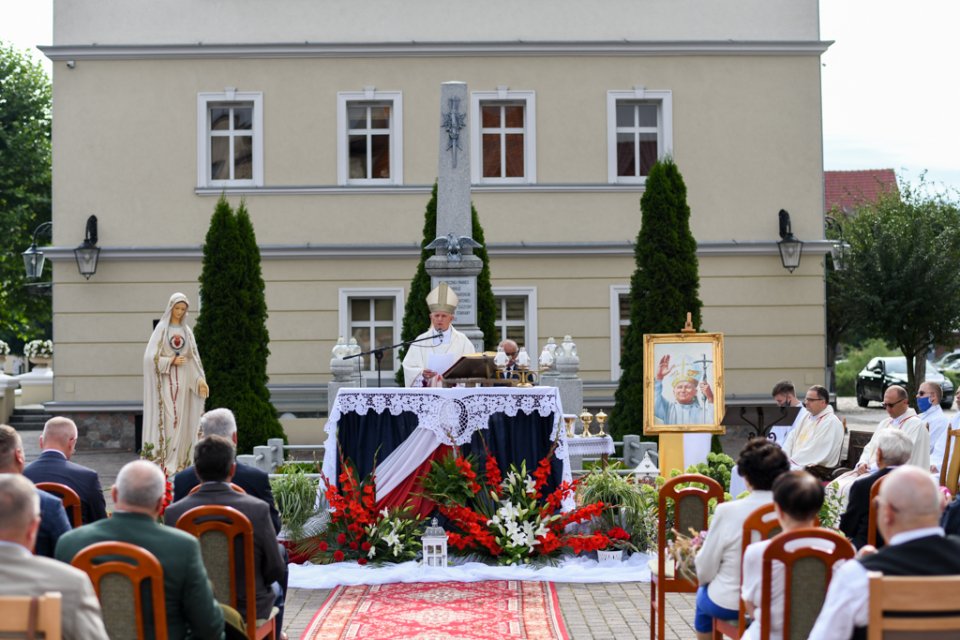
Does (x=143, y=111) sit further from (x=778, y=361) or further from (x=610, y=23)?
(x=778, y=361)

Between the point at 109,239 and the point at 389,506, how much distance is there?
12.4m

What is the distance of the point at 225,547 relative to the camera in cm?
595

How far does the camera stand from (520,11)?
21.5m

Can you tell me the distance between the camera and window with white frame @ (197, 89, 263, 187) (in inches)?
838

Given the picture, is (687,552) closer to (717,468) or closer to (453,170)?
(717,468)

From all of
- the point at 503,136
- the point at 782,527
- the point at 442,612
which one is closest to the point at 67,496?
the point at 442,612

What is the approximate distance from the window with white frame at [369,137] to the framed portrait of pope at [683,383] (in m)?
8.84

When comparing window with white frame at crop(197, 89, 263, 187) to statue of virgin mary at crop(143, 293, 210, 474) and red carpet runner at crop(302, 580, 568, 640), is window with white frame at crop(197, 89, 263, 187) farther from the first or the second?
red carpet runner at crop(302, 580, 568, 640)

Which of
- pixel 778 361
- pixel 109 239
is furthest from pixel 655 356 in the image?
pixel 109 239

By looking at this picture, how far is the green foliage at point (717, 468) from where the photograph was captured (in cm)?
1174

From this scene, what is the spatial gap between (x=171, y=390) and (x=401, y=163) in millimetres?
7938

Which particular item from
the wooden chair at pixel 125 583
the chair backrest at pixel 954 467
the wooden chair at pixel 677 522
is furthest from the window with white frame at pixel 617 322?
the wooden chair at pixel 125 583

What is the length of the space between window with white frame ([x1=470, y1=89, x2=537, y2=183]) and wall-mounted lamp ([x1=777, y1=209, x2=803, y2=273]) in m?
4.19

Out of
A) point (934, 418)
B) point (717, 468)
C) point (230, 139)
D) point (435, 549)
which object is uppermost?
point (230, 139)
